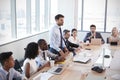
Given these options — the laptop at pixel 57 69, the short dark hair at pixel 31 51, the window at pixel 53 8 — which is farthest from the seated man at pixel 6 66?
the window at pixel 53 8

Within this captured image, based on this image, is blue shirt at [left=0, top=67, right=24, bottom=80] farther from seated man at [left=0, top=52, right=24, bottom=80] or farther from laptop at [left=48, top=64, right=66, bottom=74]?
laptop at [left=48, top=64, right=66, bottom=74]

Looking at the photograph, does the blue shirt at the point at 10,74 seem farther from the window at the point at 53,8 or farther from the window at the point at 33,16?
the window at the point at 53,8

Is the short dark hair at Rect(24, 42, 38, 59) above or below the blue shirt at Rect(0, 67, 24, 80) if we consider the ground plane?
above

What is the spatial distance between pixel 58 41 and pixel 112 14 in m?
3.90

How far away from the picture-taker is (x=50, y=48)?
14.0 feet

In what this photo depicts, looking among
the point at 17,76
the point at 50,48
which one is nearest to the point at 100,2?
the point at 50,48

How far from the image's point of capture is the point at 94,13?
24.9 ft

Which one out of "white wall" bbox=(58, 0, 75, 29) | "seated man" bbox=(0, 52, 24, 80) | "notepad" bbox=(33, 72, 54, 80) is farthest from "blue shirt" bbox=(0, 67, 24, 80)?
"white wall" bbox=(58, 0, 75, 29)

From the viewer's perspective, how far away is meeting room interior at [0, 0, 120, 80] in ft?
8.64

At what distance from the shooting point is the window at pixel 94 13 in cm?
743

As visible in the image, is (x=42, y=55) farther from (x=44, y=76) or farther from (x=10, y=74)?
Result: (x=10, y=74)

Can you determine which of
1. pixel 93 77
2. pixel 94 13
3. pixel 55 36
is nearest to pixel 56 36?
pixel 55 36

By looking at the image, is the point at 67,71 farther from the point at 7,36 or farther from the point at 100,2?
the point at 100,2

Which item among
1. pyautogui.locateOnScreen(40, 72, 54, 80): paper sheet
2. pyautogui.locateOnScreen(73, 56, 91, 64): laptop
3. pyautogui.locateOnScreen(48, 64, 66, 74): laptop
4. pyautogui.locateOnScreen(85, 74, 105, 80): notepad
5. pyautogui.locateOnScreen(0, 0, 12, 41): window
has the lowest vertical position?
pyautogui.locateOnScreen(85, 74, 105, 80): notepad
